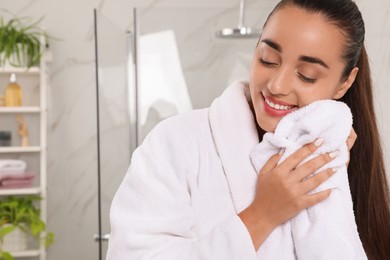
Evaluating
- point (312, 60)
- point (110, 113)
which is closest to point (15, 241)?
point (110, 113)

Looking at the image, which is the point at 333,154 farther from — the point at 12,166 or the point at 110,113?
the point at 12,166

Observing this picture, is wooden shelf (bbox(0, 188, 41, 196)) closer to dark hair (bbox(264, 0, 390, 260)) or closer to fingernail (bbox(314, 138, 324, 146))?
dark hair (bbox(264, 0, 390, 260))

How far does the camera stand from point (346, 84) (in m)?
1.24

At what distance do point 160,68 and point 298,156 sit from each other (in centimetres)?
115

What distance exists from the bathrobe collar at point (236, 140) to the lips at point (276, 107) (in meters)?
0.09

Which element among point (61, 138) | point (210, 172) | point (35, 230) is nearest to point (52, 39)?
point (61, 138)

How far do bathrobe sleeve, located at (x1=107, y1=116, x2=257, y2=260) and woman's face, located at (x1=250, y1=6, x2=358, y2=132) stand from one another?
0.61 ft

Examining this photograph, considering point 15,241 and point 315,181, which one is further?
point 15,241

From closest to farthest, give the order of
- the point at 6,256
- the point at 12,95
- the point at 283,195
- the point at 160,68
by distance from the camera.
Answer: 1. the point at 283,195
2. the point at 160,68
3. the point at 6,256
4. the point at 12,95

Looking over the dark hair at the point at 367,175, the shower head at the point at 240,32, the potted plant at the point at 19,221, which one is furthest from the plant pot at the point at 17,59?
the dark hair at the point at 367,175

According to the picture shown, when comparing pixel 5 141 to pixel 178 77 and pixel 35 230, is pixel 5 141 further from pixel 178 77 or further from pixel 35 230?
pixel 178 77

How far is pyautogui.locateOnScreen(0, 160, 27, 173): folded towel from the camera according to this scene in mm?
3480

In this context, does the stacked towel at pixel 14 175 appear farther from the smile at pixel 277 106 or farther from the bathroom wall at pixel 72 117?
the smile at pixel 277 106

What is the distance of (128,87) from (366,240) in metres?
1.16
